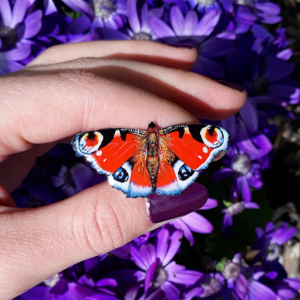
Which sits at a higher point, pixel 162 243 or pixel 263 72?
pixel 263 72

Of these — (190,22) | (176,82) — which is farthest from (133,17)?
(176,82)

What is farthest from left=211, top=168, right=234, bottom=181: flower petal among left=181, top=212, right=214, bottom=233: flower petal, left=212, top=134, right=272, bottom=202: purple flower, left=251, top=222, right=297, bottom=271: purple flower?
left=251, top=222, right=297, bottom=271: purple flower

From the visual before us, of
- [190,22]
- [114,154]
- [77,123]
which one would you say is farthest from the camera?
[190,22]

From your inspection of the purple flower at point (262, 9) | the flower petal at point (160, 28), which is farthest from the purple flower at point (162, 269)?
the purple flower at point (262, 9)

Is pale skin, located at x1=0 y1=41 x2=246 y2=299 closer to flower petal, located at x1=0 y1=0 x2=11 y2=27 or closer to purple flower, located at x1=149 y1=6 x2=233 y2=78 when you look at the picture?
purple flower, located at x1=149 y1=6 x2=233 y2=78

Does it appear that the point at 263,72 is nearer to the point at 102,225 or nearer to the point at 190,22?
the point at 190,22

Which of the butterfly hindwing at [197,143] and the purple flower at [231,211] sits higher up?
the butterfly hindwing at [197,143]

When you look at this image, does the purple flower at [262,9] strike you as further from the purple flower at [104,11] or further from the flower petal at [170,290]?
the flower petal at [170,290]
